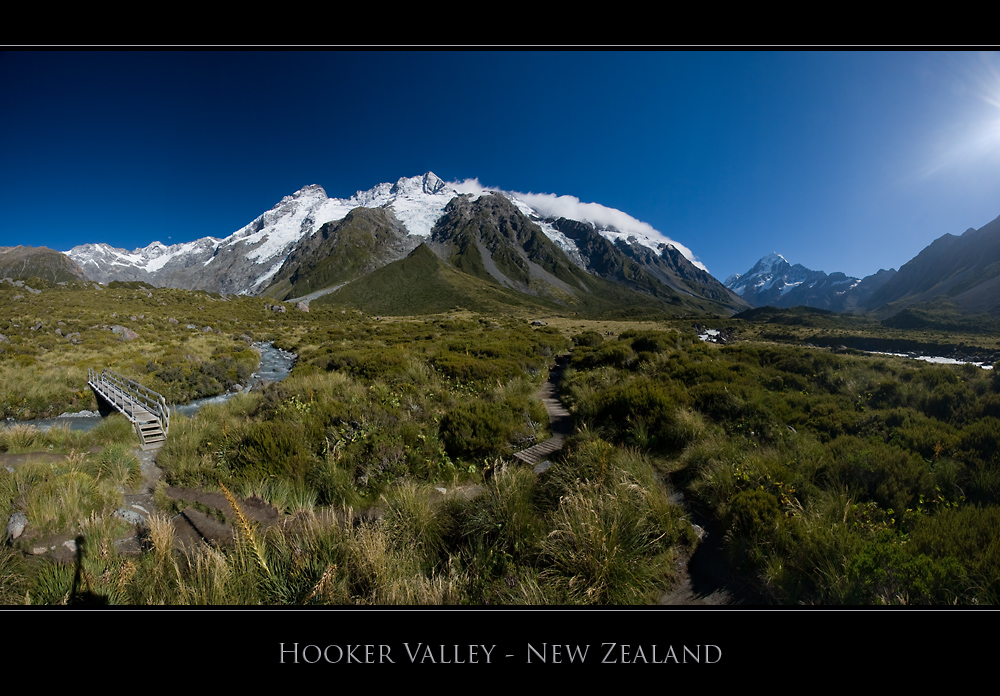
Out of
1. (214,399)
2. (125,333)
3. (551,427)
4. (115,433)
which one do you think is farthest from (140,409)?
(125,333)

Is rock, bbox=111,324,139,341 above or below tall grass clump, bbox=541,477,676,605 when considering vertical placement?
above

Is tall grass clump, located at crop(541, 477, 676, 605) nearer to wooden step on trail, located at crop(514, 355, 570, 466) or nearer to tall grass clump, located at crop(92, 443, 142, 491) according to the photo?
wooden step on trail, located at crop(514, 355, 570, 466)

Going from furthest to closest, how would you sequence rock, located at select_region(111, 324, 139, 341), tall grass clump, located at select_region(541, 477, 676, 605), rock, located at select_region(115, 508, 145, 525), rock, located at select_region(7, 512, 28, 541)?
1. rock, located at select_region(111, 324, 139, 341)
2. rock, located at select_region(115, 508, 145, 525)
3. rock, located at select_region(7, 512, 28, 541)
4. tall grass clump, located at select_region(541, 477, 676, 605)

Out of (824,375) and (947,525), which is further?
(824,375)

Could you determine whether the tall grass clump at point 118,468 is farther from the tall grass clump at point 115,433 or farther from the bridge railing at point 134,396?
the bridge railing at point 134,396

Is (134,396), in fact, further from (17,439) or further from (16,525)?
(16,525)

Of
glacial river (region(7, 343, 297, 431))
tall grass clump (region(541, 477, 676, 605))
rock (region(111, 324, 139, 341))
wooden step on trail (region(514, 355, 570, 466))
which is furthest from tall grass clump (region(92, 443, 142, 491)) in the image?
rock (region(111, 324, 139, 341))

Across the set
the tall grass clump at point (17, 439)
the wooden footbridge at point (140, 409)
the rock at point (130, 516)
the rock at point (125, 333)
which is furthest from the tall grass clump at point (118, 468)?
the rock at point (125, 333)
